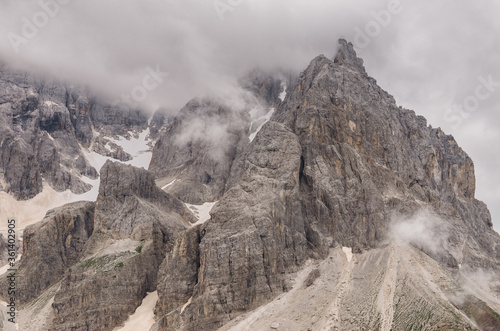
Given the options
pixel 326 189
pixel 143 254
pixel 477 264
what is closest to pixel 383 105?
pixel 326 189

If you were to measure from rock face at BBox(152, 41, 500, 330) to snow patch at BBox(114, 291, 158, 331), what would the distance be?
3968 mm

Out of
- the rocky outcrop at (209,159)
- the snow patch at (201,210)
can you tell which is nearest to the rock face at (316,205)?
the snow patch at (201,210)

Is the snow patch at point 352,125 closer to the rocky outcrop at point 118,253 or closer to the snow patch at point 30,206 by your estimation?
the rocky outcrop at point 118,253

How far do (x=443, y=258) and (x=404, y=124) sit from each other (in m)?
54.3

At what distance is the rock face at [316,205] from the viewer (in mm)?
86688

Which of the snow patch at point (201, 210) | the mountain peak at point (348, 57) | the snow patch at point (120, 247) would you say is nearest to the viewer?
the snow patch at point (120, 247)

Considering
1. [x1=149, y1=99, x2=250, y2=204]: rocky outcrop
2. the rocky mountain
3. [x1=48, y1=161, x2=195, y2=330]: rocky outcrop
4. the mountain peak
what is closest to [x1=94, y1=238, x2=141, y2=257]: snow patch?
[x1=48, y1=161, x2=195, y2=330]: rocky outcrop

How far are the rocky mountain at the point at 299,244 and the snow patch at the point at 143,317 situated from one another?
0.73 metres

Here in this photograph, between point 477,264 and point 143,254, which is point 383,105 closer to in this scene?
point 477,264

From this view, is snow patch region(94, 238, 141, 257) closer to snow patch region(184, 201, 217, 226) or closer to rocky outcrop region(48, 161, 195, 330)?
rocky outcrop region(48, 161, 195, 330)

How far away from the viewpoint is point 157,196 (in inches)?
5207

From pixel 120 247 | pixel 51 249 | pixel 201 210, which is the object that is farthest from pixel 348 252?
pixel 51 249

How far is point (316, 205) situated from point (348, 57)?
79.4 m

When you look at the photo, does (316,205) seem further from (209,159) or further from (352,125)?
(209,159)
